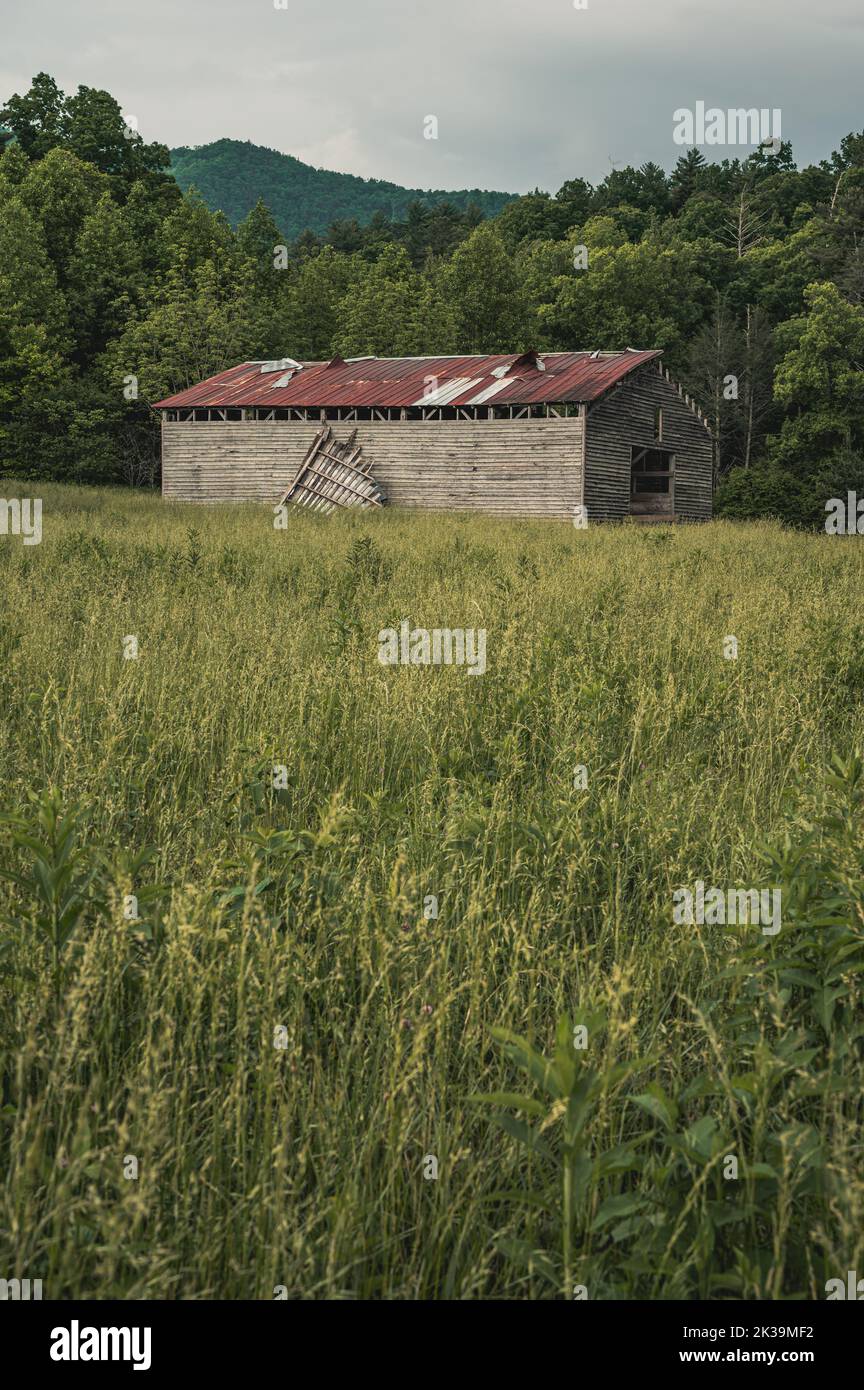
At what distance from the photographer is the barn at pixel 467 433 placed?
3194cm

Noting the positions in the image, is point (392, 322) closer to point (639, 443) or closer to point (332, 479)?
point (332, 479)

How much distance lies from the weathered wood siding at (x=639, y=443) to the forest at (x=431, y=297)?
5348mm

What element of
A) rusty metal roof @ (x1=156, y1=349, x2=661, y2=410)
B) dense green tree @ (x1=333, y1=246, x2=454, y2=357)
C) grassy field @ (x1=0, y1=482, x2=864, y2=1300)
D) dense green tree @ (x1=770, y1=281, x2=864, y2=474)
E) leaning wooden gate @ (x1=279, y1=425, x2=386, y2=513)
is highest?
dense green tree @ (x1=333, y1=246, x2=454, y2=357)

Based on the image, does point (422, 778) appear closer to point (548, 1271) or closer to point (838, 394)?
point (548, 1271)

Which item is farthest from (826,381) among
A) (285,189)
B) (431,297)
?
(285,189)

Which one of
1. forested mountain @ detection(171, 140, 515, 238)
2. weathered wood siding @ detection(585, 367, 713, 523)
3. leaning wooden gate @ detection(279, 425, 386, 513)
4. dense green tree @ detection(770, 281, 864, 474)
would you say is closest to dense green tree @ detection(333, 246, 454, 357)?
dense green tree @ detection(770, 281, 864, 474)

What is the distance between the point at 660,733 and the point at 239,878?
3362 mm

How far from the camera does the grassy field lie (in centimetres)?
221

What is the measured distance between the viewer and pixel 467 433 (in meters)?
33.0

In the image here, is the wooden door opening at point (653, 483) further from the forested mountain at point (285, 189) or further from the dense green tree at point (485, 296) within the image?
the forested mountain at point (285, 189)

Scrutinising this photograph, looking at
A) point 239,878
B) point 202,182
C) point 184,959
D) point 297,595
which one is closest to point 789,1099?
point 184,959

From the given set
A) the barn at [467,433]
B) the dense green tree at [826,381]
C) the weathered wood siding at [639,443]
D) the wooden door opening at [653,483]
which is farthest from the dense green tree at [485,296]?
the weathered wood siding at [639,443]

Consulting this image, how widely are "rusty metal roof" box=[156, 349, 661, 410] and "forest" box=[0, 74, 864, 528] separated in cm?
659

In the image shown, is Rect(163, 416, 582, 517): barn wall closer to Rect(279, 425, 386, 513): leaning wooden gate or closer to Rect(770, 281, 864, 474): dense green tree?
Rect(279, 425, 386, 513): leaning wooden gate
